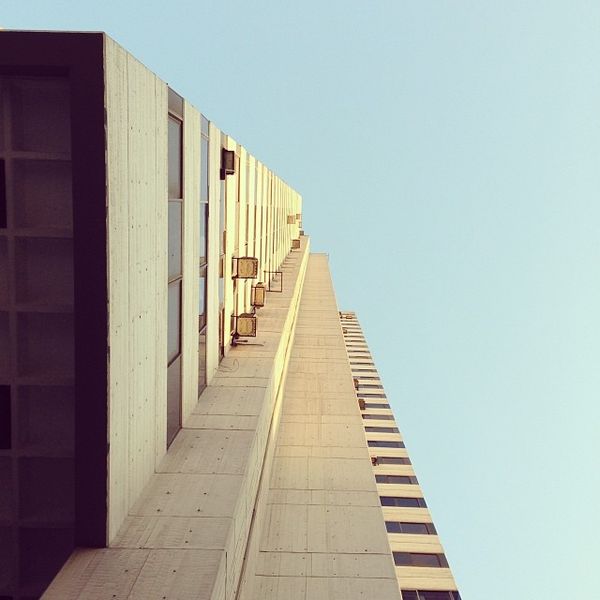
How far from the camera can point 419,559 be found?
27.3 meters

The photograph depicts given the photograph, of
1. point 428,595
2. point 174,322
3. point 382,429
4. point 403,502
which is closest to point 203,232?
point 174,322

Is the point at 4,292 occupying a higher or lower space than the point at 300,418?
higher

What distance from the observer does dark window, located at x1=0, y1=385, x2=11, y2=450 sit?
8.23m

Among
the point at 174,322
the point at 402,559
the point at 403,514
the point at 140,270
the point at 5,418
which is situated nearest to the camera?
the point at 5,418

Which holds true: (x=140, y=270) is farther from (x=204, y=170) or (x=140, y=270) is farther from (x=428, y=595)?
(x=428, y=595)

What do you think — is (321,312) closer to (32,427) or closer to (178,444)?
(178,444)

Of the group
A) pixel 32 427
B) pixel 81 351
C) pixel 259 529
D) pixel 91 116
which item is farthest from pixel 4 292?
pixel 259 529

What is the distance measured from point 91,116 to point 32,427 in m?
4.54

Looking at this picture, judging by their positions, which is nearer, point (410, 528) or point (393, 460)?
point (410, 528)

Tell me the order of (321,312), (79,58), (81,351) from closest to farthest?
(79,58) < (81,351) < (321,312)

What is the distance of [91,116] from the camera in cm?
717

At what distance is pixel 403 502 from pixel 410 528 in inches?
101

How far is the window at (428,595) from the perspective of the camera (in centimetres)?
2478

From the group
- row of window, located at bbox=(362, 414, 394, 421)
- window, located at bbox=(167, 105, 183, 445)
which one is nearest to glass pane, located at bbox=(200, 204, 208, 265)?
window, located at bbox=(167, 105, 183, 445)
